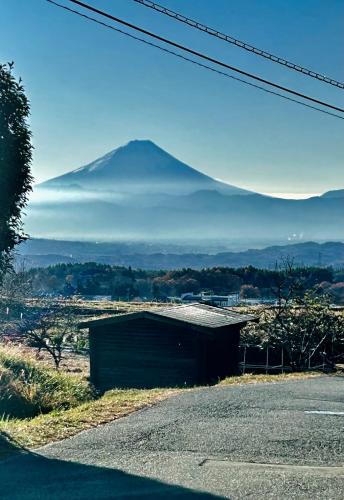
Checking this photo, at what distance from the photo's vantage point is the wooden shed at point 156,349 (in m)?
22.2

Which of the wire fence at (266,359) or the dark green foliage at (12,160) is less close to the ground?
the dark green foliage at (12,160)

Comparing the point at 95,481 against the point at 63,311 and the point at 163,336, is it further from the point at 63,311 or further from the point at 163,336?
the point at 63,311

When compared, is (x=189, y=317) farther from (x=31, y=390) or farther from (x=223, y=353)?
(x=31, y=390)

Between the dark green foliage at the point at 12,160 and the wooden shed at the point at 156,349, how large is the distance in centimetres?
1254

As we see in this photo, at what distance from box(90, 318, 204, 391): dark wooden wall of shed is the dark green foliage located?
42.8 ft

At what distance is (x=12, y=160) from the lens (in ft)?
31.5

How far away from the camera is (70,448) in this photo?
810 centimetres

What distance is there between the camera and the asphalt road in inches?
253

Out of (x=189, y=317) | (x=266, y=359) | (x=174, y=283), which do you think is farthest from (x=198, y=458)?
(x=174, y=283)

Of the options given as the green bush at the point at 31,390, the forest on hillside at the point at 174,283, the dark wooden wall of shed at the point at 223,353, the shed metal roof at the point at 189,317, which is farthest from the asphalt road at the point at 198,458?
the forest on hillside at the point at 174,283

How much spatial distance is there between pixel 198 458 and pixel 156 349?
1524 centimetres

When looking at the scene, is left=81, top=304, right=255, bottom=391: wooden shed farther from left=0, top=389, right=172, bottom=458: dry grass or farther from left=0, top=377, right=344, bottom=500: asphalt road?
Result: left=0, top=377, right=344, bottom=500: asphalt road

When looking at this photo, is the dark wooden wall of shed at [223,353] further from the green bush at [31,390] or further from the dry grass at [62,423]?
the dry grass at [62,423]

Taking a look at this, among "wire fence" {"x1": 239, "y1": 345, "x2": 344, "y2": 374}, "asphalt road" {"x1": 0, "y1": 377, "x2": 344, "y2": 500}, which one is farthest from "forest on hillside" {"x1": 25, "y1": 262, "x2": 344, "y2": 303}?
"asphalt road" {"x1": 0, "y1": 377, "x2": 344, "y2": 500}
